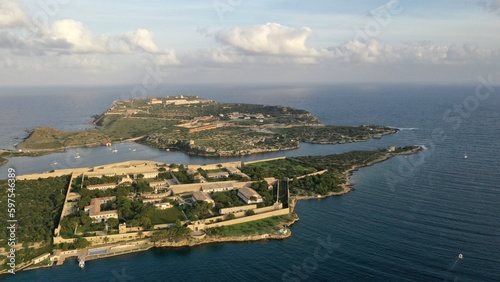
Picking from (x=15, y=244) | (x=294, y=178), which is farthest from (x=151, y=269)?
(x=294, y=178)

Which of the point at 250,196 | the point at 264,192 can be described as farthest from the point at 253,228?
the point at 264,192

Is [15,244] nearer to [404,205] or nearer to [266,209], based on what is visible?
[266,209]

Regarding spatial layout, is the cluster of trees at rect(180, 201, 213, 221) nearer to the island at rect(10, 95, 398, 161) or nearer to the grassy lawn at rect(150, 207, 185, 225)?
the grassy lawn at rect(150, 207, 185, 225)

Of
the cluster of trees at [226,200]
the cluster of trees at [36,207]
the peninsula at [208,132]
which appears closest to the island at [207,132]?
the peninsula at [208,132]

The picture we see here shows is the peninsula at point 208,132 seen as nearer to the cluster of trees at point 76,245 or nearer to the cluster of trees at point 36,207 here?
the cluster of trees at point 36,207

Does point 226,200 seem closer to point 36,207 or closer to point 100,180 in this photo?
point 100,180
